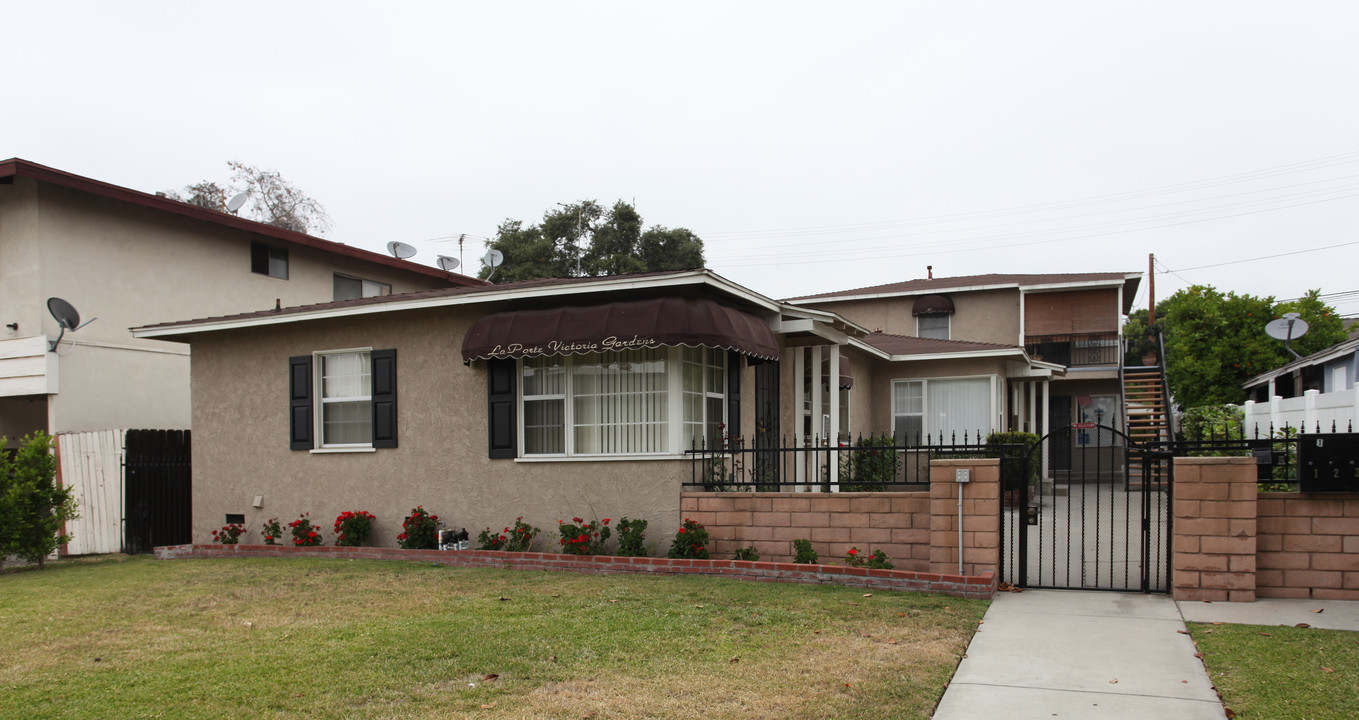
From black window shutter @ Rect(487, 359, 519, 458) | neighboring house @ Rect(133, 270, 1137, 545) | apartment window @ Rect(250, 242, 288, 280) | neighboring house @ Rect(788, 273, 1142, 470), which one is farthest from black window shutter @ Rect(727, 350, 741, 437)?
neighboring house @ Rect(788, 273, 1142, 470)

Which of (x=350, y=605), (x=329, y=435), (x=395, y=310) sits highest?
(x=395, y=310)

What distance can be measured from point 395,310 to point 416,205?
3099 cm

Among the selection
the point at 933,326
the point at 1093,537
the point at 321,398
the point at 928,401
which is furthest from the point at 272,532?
the point at 933,326

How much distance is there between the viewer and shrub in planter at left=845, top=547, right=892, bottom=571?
341 inches

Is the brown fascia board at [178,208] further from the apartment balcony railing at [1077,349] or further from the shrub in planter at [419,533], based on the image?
the apartment balcony railing at [1077,349]

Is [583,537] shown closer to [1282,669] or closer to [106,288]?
[1282,669]

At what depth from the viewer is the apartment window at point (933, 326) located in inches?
1104

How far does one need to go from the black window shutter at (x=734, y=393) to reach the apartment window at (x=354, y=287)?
36.4 feet

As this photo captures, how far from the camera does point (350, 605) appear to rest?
789cm

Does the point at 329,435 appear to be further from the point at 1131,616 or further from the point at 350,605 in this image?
the point at 1131,616

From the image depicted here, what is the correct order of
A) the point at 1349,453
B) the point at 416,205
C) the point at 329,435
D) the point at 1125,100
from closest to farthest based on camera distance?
the point at 1349,453
the point at 329,435
the point at 1125,100
the point at 416,205

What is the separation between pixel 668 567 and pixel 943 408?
36.2 ft

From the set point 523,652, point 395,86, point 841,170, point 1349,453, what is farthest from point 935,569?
point 841,170

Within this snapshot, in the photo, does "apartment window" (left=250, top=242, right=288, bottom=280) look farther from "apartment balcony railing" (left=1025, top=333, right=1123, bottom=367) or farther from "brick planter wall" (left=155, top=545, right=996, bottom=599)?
"apartment balcony railing" (left=1025, top=333, right=1123, bottom=367)
